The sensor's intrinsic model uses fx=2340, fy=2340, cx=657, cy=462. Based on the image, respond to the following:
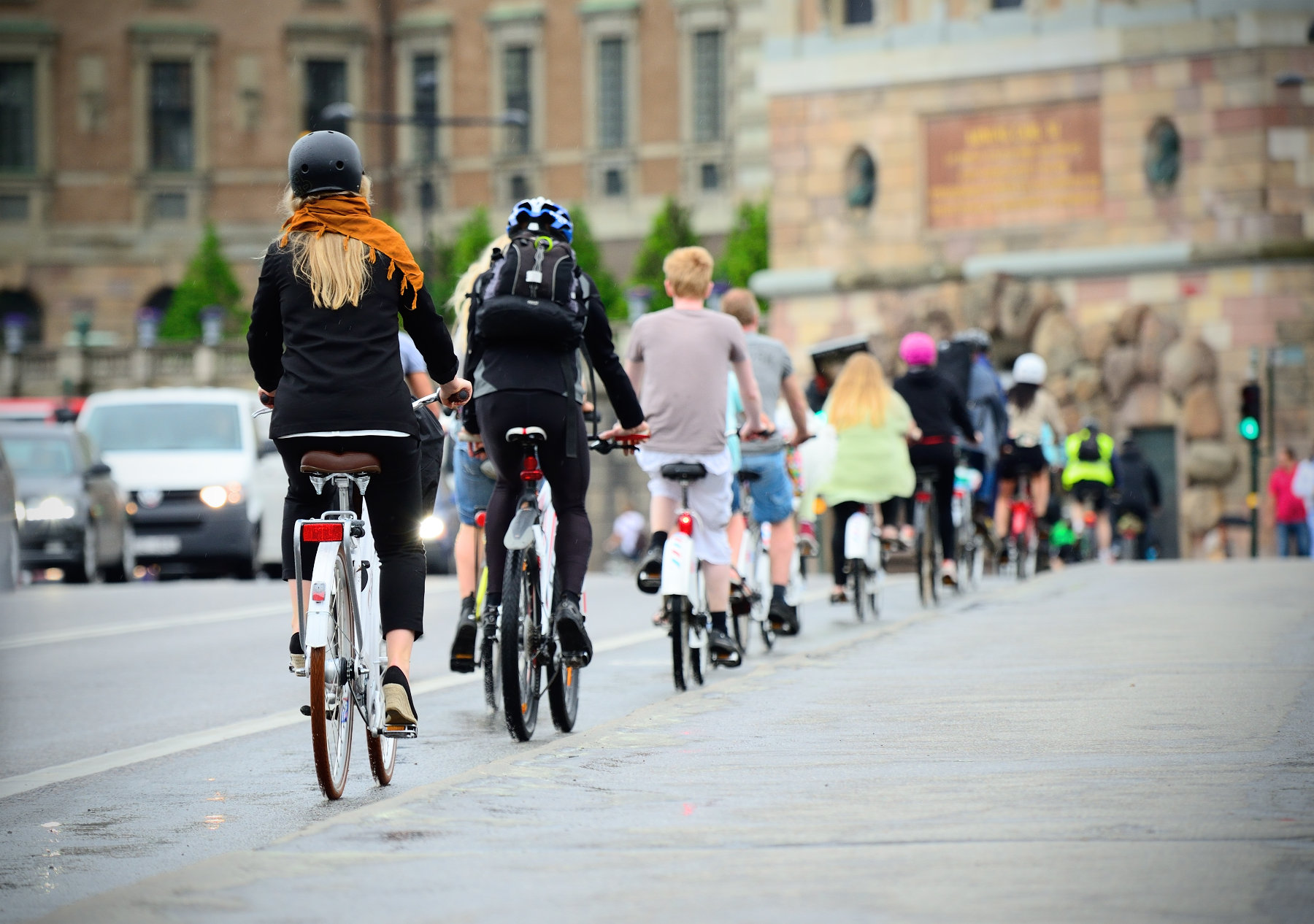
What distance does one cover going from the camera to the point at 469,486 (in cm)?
1051

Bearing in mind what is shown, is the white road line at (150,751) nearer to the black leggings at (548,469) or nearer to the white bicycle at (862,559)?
the black leggings at (548,469)

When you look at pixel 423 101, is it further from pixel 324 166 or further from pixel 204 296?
pixel 324 166

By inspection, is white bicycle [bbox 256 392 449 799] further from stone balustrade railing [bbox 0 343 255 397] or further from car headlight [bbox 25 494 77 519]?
stone balustrade railing [bbox 0 343 255 397]

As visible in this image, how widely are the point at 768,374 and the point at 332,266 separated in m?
5.96

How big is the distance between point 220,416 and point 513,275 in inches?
662

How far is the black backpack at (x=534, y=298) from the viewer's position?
8.29m

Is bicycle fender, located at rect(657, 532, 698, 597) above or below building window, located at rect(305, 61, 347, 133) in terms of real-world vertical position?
below

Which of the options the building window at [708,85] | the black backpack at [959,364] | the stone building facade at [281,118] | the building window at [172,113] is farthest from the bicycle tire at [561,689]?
the building window at [172,113]

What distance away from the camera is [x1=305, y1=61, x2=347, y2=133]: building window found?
63.8 meters

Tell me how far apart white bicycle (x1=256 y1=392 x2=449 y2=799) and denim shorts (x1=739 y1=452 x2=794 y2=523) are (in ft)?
17.9

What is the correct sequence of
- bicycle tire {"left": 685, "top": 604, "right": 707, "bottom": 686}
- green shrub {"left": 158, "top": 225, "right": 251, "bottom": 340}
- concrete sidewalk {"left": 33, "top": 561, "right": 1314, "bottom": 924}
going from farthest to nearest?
green shrub {"left": 158, "top": 225, "right": 251, "bottom": 340} → bicycle tire {"left": 685, "top": 604, "right": 707, "bottom": 686} → concrete sidewalk {"left": 33, "top": 561, "right": 1314, "bottom": 924}

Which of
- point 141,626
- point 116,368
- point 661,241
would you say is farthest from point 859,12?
point 116,368

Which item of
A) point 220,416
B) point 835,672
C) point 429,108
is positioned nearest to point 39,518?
point 220,416

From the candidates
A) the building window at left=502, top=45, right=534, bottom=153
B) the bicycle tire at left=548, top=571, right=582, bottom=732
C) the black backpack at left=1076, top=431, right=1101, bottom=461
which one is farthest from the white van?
the building window at left=502, top=45, right=534, bottom=153
